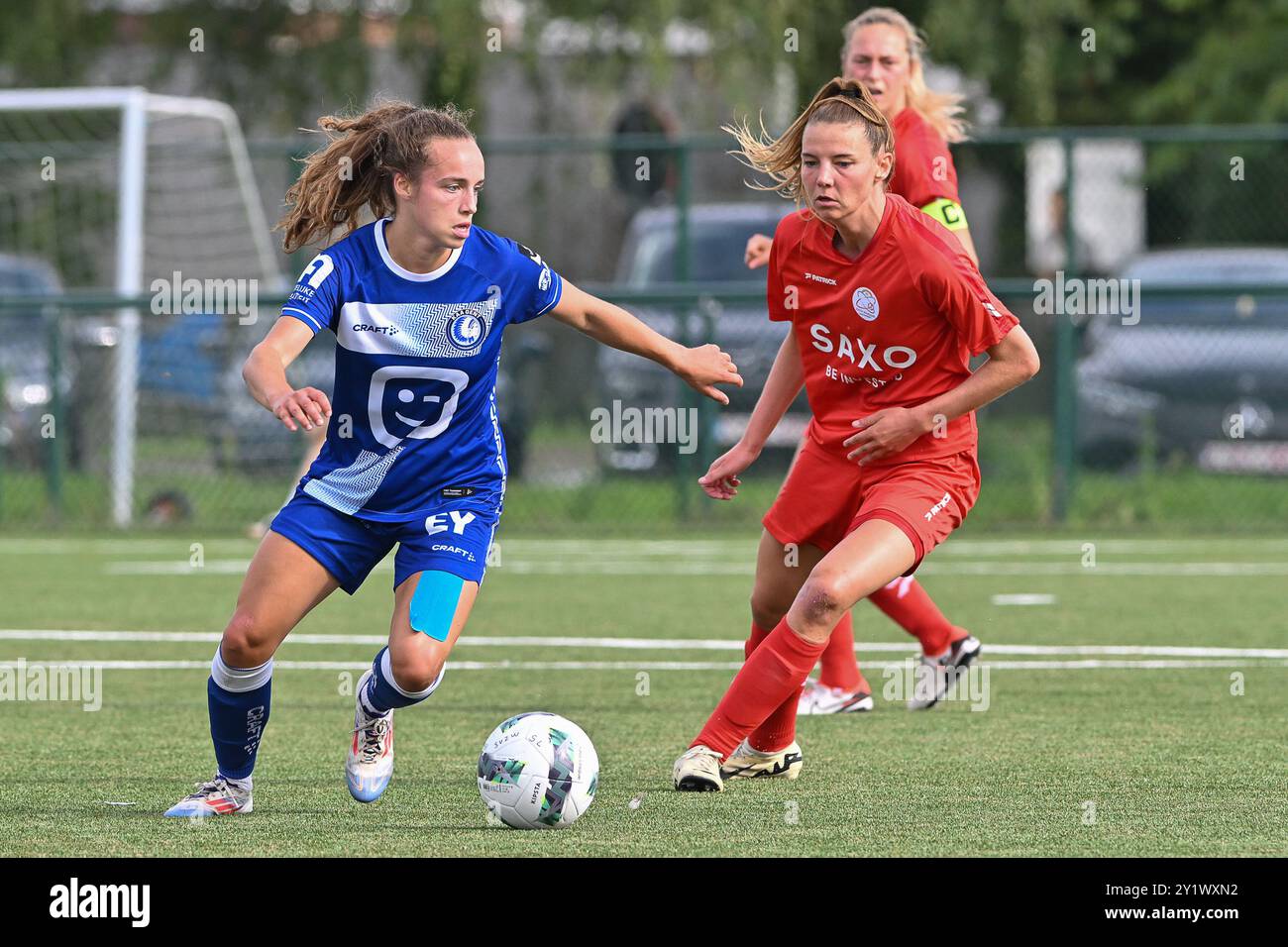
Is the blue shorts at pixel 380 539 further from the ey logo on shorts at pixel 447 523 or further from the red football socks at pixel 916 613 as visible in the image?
the red football socks at pixel 916 613

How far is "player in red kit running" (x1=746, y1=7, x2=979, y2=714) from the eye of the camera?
6.77 meters

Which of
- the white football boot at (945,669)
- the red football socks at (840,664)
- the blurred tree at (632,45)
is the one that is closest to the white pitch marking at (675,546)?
the blurred tree at (632,45)

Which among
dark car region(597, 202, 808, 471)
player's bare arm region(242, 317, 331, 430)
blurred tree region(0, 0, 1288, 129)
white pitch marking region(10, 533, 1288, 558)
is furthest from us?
blurred tree region(0, 0, 1288, 129)

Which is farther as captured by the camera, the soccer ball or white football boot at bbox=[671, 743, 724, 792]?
white football boot at bbox=[671, 743, 724, 792]

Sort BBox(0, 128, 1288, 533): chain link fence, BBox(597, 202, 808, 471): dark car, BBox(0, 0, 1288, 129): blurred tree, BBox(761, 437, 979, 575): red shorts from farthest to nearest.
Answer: BBox(0, 0, 1288, 129): blurred tree < BBox(0, 128, 1288, 533): chain link fence < BBox(597, 202, 808, 471): dark car < BBox(761, 437, 979, 575): red shorts

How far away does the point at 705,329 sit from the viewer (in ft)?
42.9

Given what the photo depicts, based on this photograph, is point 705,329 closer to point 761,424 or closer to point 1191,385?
point 1191,385

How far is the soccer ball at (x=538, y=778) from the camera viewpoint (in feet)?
16.4

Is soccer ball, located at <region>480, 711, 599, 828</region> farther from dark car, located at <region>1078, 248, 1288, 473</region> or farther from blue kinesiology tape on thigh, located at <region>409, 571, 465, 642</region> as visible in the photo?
dark car, located at <region>1078, 248, 1288, 473</region>

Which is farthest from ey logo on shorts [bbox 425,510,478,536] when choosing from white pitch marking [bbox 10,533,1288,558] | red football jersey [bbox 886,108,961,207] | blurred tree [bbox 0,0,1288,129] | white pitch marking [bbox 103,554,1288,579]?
blurred tree [bbox 0,0,1288,129]

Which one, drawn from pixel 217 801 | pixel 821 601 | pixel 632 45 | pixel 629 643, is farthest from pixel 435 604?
pixel 632 45

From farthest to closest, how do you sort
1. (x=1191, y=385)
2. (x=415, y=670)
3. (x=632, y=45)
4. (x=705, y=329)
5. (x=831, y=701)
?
1. (x=632, y=45)
2. (x=1191, y=385)
3. (x=705, y=329)
4. (x=831, y=701)
5. (x=415, y=670)

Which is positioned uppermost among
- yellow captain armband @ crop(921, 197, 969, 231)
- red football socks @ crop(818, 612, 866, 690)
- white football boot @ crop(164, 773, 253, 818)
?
yellow captain armband @ crop(921, 197, 969, 231)

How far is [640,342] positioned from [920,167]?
1.87 metres
